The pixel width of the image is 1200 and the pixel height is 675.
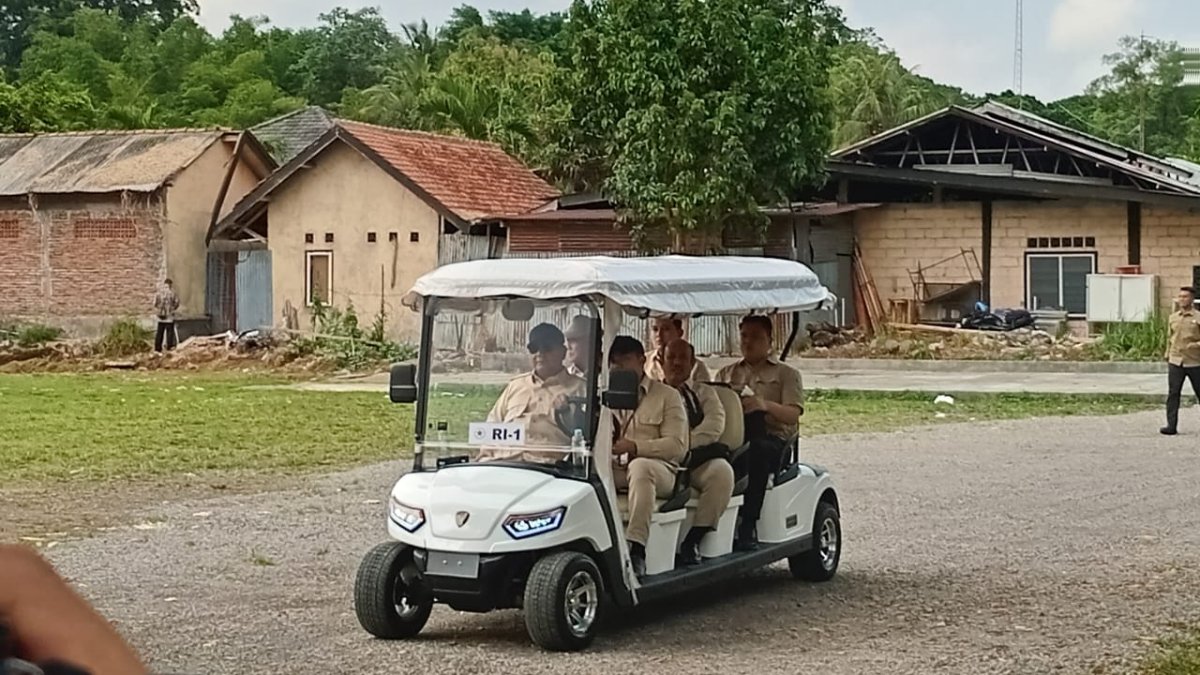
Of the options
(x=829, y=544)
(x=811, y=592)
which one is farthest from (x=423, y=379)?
(x=829, y=544)

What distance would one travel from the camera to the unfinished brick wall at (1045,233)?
32125 millimetres

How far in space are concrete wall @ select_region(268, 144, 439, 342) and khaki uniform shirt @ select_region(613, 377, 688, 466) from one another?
2442 cm

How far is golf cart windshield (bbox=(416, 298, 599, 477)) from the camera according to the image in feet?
30.0

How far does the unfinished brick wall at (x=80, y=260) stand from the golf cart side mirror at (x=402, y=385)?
27.9 meters

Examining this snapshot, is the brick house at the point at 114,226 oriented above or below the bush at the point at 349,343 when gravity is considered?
above

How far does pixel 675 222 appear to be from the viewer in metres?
30.1

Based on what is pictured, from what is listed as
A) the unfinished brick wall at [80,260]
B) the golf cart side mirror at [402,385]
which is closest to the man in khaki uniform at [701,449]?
the golf cart side mirror at [402,385]

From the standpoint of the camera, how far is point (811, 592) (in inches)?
419

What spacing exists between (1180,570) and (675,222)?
19.5m

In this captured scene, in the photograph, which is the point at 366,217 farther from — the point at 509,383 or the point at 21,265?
the point at 509,383

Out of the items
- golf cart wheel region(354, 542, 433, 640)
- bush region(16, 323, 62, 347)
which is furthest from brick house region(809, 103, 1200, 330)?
golf cart wheel region(354, 542, 433, 640)

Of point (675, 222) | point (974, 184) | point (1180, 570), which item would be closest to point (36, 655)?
point (1180, 570)

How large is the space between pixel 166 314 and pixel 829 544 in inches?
994

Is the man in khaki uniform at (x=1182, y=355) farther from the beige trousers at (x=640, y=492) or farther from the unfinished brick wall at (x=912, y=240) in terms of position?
the unfinished brick wall at (x=912, y=240)
